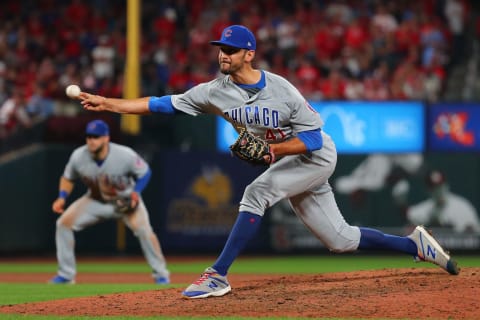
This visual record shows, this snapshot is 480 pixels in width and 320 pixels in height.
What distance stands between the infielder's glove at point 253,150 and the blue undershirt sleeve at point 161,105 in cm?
71

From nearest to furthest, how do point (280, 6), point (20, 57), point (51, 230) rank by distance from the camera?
point (51, 230) → point (20, 57) → point (280, 6)

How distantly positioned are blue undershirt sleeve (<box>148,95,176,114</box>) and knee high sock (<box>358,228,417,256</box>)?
1.69 m

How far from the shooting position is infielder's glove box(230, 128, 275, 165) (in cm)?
637

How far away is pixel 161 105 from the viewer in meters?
6.86

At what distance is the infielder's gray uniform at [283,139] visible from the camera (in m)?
6.70

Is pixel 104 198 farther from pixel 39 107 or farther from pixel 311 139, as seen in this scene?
pixel 39 107

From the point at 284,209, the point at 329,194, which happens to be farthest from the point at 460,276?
the point at 284,209

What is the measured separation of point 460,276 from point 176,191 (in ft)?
29.0

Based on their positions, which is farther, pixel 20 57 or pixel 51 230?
pixel 20 57

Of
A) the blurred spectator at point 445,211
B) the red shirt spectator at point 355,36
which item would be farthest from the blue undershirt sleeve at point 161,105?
the red shirt spectator at point 355,36

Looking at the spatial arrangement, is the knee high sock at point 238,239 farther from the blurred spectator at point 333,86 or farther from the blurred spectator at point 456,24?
the blurred spectator at point 456,24

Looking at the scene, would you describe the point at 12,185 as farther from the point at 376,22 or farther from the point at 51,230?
the point at 376,22

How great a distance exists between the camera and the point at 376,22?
18.1 m

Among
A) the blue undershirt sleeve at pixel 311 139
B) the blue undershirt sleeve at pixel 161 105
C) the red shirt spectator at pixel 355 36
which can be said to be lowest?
the blue undershirt sleeve at pixel 311 139
